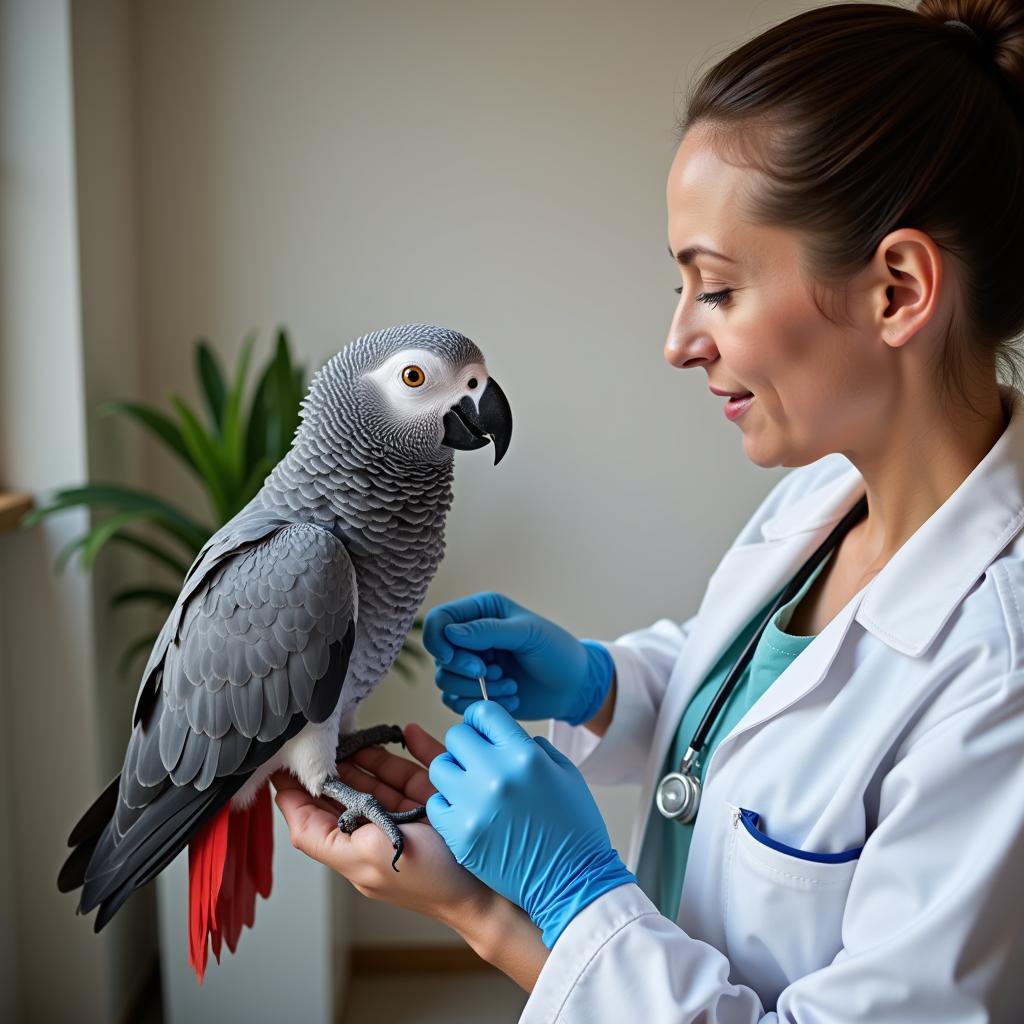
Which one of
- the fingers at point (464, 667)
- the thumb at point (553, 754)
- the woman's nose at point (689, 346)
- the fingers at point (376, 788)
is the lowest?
the fingers at point (376, 788)

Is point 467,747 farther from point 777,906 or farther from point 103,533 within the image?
point 103,533

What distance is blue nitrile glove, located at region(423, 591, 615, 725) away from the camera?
108 centimetres

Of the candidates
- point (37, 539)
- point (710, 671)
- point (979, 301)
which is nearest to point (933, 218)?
point (979, 301)

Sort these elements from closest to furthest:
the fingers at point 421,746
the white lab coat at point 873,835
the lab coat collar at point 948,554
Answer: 1. the white lab coat at point 873,835
2. the lab coat collar at point 948,554
3. the fingers at point 421,746

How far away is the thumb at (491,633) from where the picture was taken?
3.52 feet

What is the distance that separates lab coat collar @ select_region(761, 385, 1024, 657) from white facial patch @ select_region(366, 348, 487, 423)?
43 cm

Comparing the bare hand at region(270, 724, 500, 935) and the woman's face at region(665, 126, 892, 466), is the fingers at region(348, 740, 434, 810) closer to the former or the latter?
the bare hand at region(270, 724, 500, 935)

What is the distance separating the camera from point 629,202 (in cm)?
196

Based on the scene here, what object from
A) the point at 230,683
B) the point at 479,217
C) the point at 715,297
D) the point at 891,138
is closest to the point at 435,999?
the point at 230,683

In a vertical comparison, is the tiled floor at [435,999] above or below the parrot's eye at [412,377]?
below

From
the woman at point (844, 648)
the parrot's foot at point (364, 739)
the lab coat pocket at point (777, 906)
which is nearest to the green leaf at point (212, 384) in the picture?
the parrot's foot at point (364, 739)

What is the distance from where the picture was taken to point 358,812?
87 centimetres

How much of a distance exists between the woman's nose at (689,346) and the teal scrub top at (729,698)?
0.30m

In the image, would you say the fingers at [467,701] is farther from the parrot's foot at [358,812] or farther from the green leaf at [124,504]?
the green leaf at [124,504]
